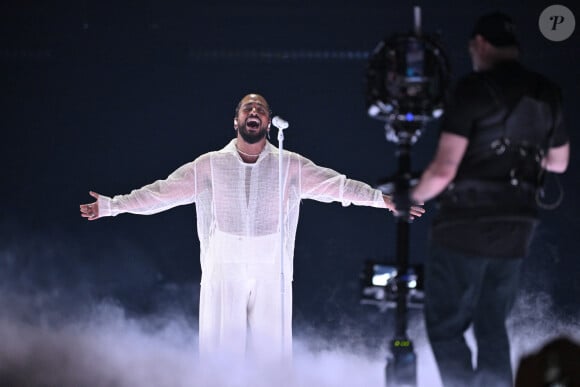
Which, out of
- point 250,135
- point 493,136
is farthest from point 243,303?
point 493,136

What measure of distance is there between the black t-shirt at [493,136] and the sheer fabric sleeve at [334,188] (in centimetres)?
155

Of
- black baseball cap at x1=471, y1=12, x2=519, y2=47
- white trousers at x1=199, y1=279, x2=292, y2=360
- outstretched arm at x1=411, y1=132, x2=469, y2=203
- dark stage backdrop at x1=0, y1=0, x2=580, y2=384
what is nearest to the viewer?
outstretched arm at x1=411, y1=132, x2=469, y2=203

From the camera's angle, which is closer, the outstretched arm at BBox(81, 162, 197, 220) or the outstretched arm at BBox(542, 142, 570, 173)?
the outstretched arm at BBox(542, 142, 570, 173)

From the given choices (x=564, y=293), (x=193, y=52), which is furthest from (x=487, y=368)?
(x=193, y=52)

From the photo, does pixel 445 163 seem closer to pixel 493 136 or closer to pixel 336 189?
pixel 493 136

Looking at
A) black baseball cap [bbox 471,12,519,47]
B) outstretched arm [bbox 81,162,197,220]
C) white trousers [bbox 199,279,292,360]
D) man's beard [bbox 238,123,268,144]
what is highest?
black baseball cap [bbox 471,12,519,47]

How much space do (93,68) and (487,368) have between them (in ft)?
11.8

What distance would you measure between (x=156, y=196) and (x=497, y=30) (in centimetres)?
237

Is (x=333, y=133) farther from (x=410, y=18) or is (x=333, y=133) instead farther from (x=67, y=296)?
(x=67, y=296)

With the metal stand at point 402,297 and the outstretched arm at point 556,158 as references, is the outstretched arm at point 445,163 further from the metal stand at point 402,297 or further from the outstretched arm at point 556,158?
the outstretched arm at point 556,158

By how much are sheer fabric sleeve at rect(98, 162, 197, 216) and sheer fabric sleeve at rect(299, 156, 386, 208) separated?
65 centimetres

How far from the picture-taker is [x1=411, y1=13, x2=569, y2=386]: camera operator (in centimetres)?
338

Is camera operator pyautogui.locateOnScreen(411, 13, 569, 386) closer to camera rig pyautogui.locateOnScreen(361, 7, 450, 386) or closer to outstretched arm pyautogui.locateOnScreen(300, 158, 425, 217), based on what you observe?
camera rig pyautogui.locateOnScreen(361, 7, 450, 386)

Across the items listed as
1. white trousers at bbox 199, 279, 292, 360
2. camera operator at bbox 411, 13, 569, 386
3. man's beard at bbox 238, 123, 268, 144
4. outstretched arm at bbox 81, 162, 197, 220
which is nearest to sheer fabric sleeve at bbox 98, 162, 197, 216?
outstretched arm at bbox 81, 162, 197, 220
